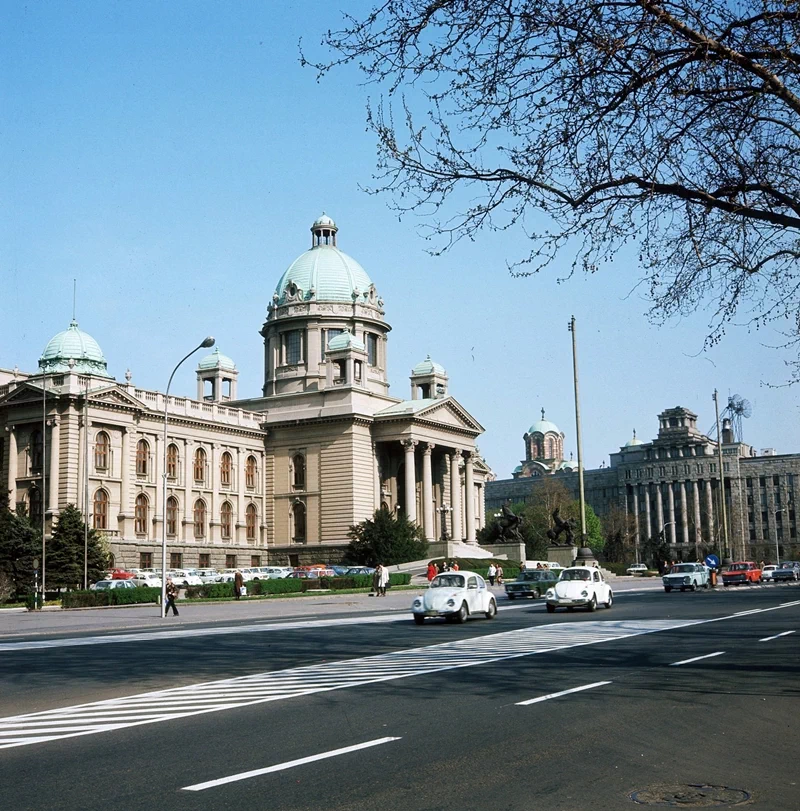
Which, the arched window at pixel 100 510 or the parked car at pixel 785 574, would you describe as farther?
the parked car at pixel 785 574

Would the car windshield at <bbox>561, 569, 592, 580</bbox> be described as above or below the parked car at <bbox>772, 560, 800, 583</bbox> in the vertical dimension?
above

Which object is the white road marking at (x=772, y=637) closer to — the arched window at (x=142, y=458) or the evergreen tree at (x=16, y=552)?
the evergreen tree at (x=16, y=552)

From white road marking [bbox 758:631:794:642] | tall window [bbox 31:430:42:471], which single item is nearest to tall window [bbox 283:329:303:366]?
tall window [bbox 31:430:42:471]

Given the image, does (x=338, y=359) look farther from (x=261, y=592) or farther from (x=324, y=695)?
(x=324, y=695)

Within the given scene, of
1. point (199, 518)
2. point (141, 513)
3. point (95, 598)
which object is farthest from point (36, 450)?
point (95, 598)

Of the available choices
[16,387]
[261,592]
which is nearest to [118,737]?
[261,592]

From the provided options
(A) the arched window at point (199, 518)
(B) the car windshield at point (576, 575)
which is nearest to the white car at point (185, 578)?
(A) the arched window at point (199, 518)

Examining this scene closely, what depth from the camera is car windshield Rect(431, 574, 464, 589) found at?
33.8m

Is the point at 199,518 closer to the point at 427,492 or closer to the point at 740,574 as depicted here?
the point at 427,492

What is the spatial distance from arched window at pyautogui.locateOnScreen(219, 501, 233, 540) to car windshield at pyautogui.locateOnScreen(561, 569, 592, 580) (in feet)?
186

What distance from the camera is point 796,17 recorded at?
44.5 feet

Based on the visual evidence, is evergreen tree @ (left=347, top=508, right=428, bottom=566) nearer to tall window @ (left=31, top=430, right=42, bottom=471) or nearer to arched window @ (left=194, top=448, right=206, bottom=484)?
arched window @ (left=194, top=448, right=206, bottom=484)

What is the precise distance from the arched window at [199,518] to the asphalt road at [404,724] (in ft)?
210

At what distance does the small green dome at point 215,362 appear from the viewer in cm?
10538
